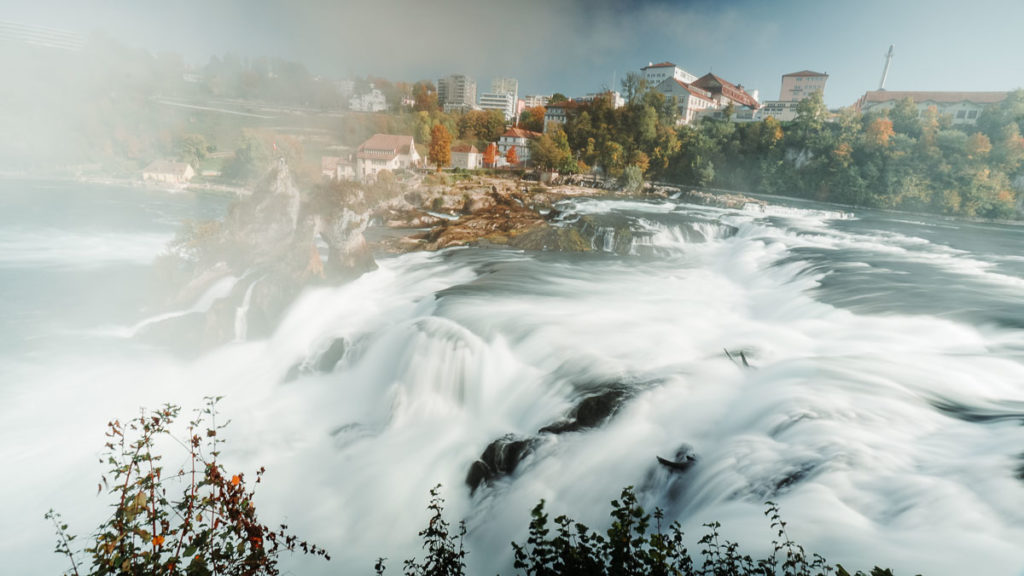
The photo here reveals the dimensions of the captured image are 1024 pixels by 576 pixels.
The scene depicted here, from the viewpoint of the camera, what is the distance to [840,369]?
20.7 ft

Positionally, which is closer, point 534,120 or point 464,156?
point 464,156

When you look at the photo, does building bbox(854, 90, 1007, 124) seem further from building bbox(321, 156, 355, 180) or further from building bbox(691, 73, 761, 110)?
building bbox(321, 156, 355, 180)

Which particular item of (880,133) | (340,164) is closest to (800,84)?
(880,133)

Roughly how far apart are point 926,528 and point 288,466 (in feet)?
25.1

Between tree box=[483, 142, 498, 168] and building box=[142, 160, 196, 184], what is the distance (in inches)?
1043

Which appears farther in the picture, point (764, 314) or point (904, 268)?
point (904, 268)

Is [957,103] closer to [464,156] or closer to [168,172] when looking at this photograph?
[464,156]

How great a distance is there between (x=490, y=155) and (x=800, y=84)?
40.8 metres

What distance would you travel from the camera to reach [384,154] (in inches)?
1228

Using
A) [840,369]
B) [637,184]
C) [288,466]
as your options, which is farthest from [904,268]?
[637,184]

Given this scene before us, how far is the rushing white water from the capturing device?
4031 millimetres

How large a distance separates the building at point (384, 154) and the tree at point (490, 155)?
13.4 metres

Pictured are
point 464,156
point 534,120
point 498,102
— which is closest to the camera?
point 464,156

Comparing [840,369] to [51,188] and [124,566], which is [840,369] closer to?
[124,566]
